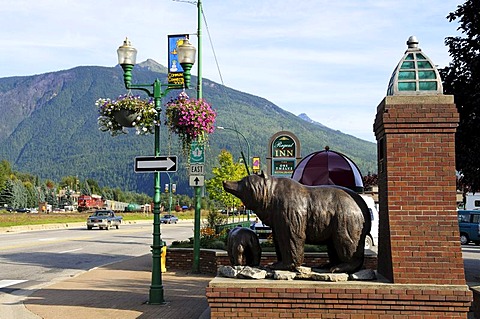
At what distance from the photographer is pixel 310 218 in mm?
8156

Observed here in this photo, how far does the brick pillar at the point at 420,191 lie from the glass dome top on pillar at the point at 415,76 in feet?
0.56

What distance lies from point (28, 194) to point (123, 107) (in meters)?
121

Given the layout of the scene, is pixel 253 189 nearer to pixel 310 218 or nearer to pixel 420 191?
pixel 310 218

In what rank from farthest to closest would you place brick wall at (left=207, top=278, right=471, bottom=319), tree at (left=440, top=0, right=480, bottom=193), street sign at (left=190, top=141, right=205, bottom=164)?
street sign at (left=190, top=141, right=205, bottom=164) → tree at (left=440, top=0, right=480, bottom=193) → brick wall at (left=207, top=278, right=471, bottom=319)

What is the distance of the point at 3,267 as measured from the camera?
19203 mm

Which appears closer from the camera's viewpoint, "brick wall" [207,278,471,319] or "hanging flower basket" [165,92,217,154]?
"brick wall" [207,278,471,319]

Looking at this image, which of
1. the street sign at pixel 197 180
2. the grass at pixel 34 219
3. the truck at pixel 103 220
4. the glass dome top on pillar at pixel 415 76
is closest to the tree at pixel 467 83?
the glass dome top on pillar at pixel 415 76

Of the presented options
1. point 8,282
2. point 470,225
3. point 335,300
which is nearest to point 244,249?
point 335,300

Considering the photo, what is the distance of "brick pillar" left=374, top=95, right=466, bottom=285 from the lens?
303 inches

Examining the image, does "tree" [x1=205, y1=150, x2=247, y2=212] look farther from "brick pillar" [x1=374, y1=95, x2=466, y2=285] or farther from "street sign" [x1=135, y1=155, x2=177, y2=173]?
"brick pillar" [x1=374, y1=95, x2=466, y2=285]

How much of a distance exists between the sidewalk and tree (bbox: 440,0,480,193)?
22.5 feet

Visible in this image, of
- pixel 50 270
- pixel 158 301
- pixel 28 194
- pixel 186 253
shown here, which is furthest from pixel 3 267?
pixel 28 194

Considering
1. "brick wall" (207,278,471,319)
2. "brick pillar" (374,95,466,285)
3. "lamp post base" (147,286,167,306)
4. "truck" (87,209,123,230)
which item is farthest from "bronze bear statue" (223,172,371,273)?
"truck" (87,209,123,230)

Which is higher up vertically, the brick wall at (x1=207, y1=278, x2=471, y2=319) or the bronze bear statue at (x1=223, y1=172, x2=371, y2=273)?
the bronze bear statue at (x1=223, y1=172, x2=371, y2=273)
